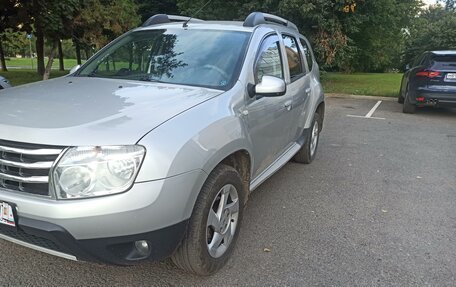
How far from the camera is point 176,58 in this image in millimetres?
3670

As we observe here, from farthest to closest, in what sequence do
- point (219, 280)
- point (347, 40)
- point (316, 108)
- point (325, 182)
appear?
point (347, 40) → point (316, 108) → point (325, 182) → point (219, 280)

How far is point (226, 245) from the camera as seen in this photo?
119 inches

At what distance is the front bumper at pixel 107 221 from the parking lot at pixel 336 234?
1.86ft

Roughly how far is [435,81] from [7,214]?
9738 mm

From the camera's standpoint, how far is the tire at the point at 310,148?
555 centimetres

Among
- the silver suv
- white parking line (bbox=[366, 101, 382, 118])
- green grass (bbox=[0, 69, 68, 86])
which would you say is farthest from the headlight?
green grass (bbox=[0, 69, 68, 86])

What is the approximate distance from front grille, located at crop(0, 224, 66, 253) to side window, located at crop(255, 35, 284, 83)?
6.72ft

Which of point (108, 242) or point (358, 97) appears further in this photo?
point (358, 97)

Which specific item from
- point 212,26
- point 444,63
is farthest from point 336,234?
point 444,63

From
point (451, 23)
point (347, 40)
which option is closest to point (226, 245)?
point (347, 40)

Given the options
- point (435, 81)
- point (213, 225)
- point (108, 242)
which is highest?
point (435, 81)

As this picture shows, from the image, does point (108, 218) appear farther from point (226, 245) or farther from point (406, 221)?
point (406, 221)

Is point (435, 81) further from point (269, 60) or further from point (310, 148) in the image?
point (269, 60)

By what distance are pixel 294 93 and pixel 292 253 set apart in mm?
1884
